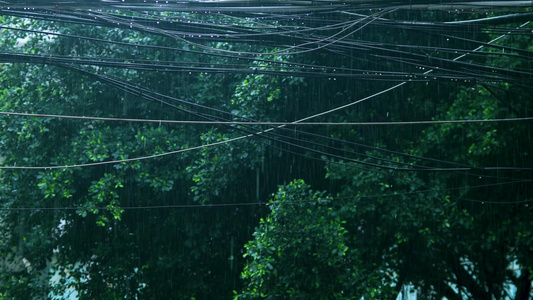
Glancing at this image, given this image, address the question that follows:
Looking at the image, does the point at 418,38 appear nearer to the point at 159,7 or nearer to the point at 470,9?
the point at 470,9

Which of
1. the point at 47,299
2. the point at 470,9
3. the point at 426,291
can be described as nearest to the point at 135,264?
the point at 47,299

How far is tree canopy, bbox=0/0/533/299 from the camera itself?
747cm

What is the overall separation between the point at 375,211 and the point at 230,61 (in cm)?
306

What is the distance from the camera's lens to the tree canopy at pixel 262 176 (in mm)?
7469

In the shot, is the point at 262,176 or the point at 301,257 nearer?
the point at 301,257

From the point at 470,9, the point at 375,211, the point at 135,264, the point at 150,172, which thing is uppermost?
the point at 470,9

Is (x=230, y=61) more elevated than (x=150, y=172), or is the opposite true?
(x=230, y=61)

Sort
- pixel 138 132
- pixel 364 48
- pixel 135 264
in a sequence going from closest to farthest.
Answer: pixel 364 48, pixel 138 132, pixel 135 264

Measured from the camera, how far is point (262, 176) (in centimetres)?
881

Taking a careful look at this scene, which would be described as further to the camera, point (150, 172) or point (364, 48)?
point (150, 172)

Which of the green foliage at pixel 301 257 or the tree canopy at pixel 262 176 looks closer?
the green foliage at pixel 301 257

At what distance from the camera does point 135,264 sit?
888 centimetres

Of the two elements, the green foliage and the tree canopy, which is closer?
the green foliage

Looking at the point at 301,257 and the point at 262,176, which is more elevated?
the point at 262,176
